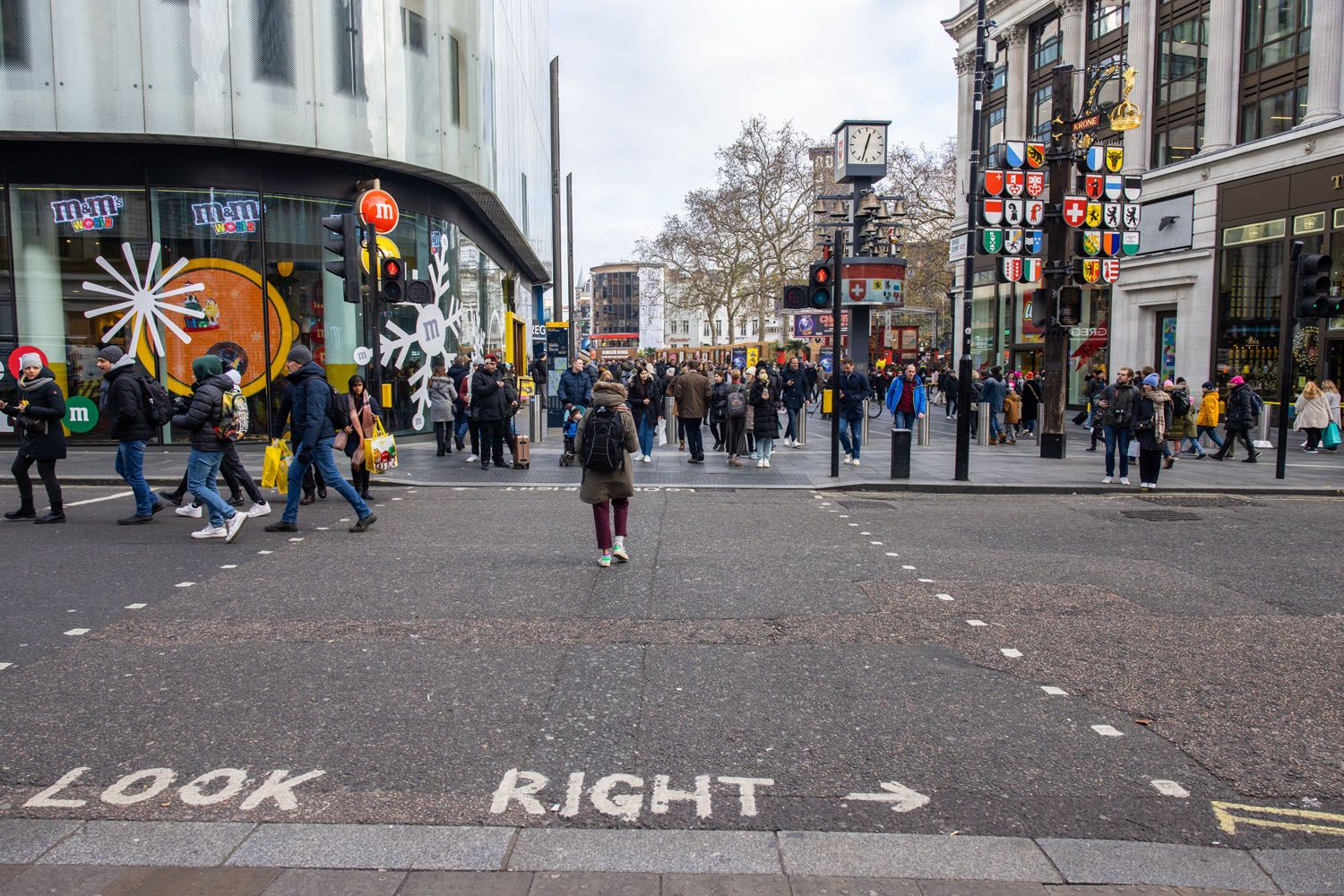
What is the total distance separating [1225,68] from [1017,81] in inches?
545

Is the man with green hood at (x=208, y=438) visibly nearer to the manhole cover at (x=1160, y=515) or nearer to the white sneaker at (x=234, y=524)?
the white sneaker at (x=234, y=524)

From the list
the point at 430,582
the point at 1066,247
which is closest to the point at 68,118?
the point at 430,582

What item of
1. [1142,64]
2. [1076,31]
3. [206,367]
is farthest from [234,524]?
[1076,31]

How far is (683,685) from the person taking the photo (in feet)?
16.7

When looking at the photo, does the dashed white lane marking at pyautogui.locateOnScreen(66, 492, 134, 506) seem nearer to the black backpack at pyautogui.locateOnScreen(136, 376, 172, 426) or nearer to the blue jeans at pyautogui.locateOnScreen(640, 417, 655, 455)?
the black backpack at pyautogui.locateOnScreen(136, 376, 172, 426)

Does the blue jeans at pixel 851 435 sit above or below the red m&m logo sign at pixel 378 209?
below

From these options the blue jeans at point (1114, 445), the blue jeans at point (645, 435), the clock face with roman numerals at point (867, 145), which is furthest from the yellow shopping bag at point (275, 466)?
the clock face with roman numerals at point (867, 145)

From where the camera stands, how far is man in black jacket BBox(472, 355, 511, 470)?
49.6 ft

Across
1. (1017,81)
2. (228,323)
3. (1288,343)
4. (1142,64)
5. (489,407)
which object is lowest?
(489,407)

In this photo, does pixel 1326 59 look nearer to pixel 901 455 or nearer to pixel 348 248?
pixel 901 455

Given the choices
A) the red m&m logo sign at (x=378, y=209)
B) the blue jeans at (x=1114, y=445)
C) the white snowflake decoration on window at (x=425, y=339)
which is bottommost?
the blue jeans at (x=1114, y=445)

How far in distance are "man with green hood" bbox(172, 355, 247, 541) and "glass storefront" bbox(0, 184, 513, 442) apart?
28.9ft

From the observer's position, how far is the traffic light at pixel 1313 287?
13.9 m

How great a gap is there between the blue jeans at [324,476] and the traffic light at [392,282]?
3.66 m
